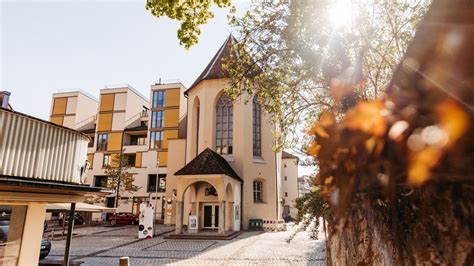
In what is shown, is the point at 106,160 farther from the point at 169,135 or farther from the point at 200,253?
the point at 200,253

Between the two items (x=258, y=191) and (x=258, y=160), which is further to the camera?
(x=258, y=191)

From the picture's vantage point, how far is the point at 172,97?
42875 millimetres

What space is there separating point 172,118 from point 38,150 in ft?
115

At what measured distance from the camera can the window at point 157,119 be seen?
42.8 m

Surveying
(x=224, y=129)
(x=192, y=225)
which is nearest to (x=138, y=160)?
(x=224, y=129)

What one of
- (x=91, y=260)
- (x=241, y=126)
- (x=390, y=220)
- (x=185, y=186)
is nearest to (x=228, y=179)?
(x=185, y=186)

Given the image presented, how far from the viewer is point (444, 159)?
1.16 meters

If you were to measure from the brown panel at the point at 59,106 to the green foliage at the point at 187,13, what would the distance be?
47.1 metres

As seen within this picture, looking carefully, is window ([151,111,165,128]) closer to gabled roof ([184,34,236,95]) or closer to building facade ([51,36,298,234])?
building facade ([51,36,298,234])

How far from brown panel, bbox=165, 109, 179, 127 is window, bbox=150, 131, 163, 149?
5.59ft

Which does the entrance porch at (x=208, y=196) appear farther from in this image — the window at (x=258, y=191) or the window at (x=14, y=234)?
the window at (x=14, y=234)

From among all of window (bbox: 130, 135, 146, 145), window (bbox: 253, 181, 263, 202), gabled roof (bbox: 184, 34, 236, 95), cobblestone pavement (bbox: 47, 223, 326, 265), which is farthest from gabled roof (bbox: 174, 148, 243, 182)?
window (bbox: 130, 135, 146, 145)

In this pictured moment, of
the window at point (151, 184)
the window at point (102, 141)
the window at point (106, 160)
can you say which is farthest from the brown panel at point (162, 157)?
the window at point (102, 141)

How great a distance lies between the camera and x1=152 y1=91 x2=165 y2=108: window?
142ft
